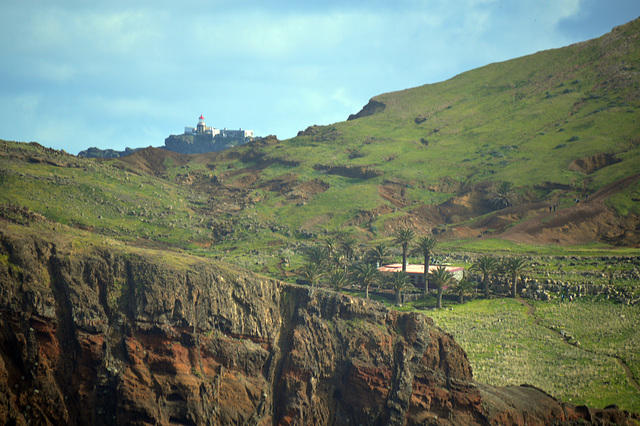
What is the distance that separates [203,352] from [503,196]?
13740 cm

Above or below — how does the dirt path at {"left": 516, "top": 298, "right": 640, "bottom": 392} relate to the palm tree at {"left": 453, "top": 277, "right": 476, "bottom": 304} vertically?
below

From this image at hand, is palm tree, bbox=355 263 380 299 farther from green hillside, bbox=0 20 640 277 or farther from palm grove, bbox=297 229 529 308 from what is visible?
green hillside, bbox=0 20 640 277

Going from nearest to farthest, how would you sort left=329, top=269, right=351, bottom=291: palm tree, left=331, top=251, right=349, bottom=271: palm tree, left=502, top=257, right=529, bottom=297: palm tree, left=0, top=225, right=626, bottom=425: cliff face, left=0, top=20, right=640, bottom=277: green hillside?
left=0, top=225, right=626, bottom=425: cliff face < left=329, top=269, right=351, bottom=291: palm tree < left=502, top=257, right=529, bottom=297: palm tree < left=331, top=251, right=349, bottom=271: palm tree < left=0, top=20, right=640, bottom=277: green hillside

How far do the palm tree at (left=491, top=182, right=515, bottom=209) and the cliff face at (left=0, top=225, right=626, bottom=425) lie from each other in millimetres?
124740

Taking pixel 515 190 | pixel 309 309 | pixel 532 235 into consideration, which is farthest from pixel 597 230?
pixel 309 309

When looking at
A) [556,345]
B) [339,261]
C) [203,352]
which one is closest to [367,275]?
[339,261]

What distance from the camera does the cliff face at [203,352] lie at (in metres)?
23.5

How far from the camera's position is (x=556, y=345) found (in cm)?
5966

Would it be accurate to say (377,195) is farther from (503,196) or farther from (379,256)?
(379,256)

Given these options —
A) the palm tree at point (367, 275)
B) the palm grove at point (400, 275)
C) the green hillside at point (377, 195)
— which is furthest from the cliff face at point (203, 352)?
the green hillside at point (377, 195)

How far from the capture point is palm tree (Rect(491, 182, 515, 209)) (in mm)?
150500

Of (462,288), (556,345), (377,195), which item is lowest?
(556,345)

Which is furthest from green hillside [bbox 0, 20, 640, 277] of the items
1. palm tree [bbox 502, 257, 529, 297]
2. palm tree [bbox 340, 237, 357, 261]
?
palm tree [bbox 502, 257, 529, 297]

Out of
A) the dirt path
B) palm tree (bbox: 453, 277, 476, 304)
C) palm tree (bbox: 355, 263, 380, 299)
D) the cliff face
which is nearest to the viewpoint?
the cliff face
